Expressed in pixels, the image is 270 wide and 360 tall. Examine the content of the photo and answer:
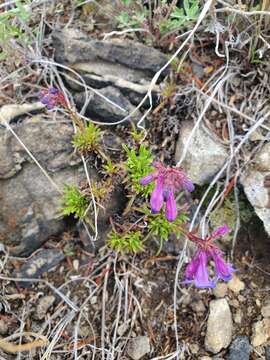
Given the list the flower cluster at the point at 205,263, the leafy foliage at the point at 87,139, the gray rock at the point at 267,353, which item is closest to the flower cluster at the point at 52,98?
the leafy foliage at the point at 87,139

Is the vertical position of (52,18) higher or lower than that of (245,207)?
higher

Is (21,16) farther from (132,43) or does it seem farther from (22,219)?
(22,219)

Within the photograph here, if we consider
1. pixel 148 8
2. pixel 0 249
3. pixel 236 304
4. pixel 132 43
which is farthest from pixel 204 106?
pixel 0 249

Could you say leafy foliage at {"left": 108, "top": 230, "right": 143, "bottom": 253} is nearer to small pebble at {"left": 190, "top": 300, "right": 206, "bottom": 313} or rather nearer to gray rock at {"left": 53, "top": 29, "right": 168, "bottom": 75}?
small pebble at {"left": 190, "top": 300, "right": 206, "bottom": 313}

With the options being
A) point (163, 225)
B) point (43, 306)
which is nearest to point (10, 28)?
point (163, 225)

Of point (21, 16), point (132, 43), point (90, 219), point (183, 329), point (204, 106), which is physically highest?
point (21, 16)

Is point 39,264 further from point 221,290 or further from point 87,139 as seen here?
point 221,290

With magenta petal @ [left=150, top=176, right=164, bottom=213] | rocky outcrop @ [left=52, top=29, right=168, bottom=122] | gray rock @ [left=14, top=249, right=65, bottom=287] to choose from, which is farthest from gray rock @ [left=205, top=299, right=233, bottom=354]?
rocky outcrop @ [left=52, top=29, right=168, bottom=122]
